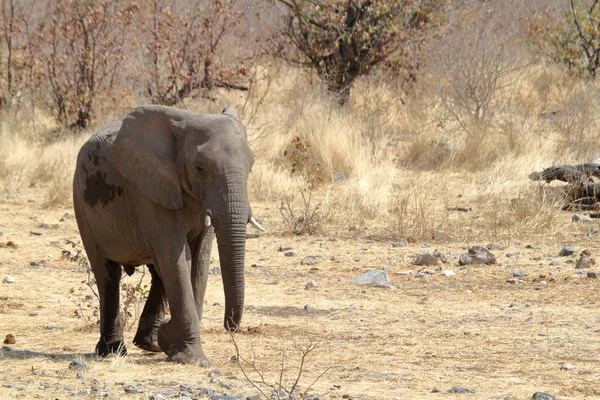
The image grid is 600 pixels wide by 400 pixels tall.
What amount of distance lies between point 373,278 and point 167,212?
11.4 ft

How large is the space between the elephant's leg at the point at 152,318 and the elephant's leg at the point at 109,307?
13cm

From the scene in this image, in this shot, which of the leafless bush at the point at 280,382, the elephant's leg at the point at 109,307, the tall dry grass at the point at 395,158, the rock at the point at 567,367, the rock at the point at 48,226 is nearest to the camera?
the leafless bush at the point at 280,382

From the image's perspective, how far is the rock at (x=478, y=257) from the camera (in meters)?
10.4

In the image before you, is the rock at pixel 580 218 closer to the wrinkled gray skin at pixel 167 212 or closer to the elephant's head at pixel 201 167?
the wrinkled gray skin at pixel 167 212

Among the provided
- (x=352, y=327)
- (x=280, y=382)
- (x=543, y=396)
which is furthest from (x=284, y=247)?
(x=280, y=382)

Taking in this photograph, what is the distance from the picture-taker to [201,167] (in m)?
6.37

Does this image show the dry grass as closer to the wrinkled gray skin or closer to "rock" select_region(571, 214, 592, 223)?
"rock" select_region(571, 214, 592, 223)

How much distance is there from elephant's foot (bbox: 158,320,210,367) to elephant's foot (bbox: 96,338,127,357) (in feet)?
1.47

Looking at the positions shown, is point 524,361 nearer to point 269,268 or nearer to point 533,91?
point 269,268

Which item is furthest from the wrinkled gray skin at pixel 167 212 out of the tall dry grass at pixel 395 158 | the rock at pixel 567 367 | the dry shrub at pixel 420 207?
the tall dry grass at pixel 395 158

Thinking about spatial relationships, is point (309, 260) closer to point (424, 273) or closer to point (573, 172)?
point (424, 273)

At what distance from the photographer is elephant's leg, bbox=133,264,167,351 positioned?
716 cm

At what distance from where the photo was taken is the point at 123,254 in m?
7.00

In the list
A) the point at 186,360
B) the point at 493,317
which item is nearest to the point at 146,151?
the point at 186,360
